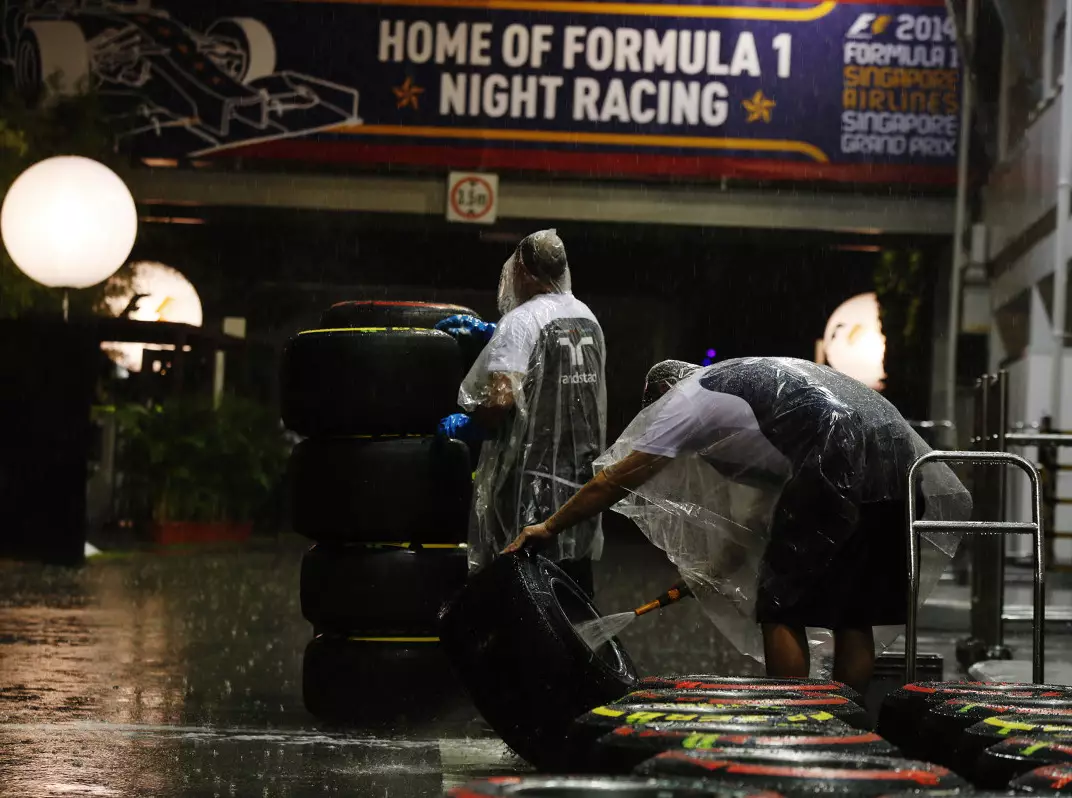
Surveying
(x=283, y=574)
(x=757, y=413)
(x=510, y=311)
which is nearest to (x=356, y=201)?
(x=283, y=574)

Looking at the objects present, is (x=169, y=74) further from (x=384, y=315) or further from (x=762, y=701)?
(x=762, y=701)

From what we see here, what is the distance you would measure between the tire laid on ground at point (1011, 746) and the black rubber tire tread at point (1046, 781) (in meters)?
0.11

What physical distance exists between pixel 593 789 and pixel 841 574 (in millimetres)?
2638

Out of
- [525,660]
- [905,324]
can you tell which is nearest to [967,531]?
[525,660]

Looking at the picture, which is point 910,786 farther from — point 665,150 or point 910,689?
point 665,150

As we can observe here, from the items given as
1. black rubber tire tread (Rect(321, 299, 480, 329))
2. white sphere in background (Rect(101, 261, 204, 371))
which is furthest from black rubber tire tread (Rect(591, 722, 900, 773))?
white sphere in background (Rect(101, 261, 204, 371))

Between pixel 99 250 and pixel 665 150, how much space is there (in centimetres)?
527

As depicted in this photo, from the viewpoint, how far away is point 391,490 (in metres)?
5.51

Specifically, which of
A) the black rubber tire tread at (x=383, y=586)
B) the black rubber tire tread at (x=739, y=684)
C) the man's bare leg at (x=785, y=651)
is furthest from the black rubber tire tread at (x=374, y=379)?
the black rubber tire tread at (x=739, y=684)

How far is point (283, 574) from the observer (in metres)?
11.8

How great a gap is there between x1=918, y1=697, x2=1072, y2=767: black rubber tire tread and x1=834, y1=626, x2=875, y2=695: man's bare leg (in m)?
1.26

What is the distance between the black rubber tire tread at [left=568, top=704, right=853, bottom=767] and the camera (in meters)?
2.84

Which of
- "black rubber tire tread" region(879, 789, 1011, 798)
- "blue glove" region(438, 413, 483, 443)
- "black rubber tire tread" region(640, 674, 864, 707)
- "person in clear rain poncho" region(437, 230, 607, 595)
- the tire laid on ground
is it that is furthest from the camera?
"blue glove" region(438, 413, 483, 443)

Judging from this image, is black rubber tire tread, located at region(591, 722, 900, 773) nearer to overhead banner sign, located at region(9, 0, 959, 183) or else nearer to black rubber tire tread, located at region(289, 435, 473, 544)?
black rubber tire tread, located at region(289, 435, 473, 544)
